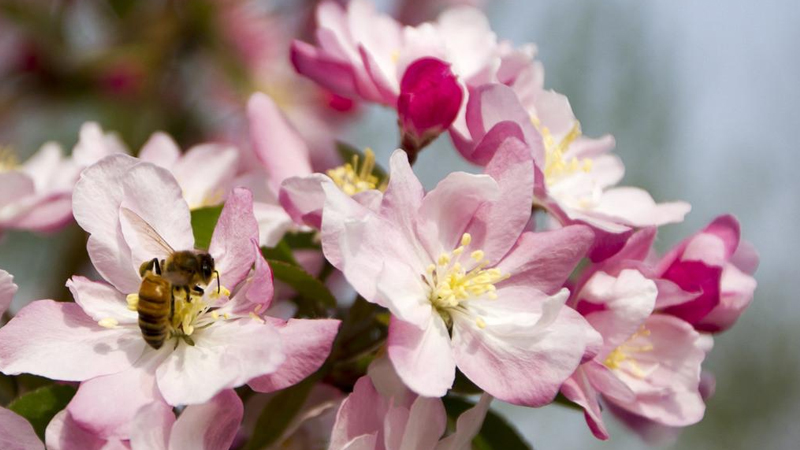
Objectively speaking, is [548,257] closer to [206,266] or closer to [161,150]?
[206,266]

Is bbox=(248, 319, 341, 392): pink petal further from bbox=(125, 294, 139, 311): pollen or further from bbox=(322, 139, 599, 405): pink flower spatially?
bbox=(125, 294, 139, 311): pollen

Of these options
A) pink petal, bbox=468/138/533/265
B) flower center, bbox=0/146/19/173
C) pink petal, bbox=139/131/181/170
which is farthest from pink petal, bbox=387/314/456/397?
flower center, bbox=0/146/19/173

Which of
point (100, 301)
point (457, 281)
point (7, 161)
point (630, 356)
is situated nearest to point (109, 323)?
point (100, 301)

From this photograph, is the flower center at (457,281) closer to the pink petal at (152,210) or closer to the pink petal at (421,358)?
the pink petal at (421,358)

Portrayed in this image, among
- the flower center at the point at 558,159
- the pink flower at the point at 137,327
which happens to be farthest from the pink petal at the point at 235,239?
the flower center at the point at 558,159

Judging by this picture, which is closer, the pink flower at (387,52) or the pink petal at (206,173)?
the pink flower at (387,52)

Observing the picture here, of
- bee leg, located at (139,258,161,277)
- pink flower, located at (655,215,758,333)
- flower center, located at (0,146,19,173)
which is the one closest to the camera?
bee leg, located at (139,258,161,277)
